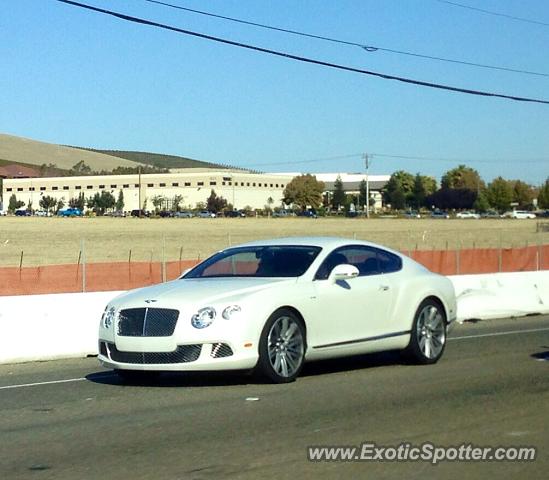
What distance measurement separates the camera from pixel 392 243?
60531mm

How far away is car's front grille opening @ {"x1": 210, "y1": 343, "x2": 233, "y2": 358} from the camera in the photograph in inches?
415

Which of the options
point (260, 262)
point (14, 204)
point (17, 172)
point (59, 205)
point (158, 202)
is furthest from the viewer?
point (17, 172)

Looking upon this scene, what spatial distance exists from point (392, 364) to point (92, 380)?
3.64 m

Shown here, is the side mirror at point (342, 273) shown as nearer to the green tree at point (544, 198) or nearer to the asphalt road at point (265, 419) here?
the asphalt road at point (265, 419)

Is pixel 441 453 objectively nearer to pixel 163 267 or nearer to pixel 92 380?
pixel 92 380

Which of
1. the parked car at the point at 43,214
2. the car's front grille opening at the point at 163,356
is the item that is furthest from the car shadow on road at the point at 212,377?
the parked car at the point at 43,214

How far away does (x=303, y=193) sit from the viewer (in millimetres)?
145125

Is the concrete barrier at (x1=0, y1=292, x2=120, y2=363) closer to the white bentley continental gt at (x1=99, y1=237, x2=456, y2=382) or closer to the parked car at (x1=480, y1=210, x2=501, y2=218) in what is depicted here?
the white bentley continental gt at (x1=99, y1=237, x2=456, y2=382)

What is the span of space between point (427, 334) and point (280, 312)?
258 cm

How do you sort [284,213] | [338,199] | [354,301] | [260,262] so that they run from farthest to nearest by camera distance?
[338,199] < [284,213] < [260,262] < [354,301]

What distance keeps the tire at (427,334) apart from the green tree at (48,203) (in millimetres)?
121958

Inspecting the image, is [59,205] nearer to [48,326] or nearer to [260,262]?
[48,326]

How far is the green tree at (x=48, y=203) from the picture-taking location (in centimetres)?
13150

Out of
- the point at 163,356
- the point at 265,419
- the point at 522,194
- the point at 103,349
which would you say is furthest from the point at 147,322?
the point at 522,194
